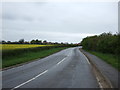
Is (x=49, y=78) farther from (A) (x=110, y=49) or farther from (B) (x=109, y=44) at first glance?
(A) (x=110, y=49)

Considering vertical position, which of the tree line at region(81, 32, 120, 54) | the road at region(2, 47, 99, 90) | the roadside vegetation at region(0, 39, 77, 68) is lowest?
the road at region(2, 47, 99, 90)

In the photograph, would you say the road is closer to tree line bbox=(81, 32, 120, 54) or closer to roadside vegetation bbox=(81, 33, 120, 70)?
roadside vegetation bbox=(81, 33, 120, 70)

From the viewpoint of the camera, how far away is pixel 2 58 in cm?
2492

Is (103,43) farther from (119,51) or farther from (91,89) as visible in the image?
(91,89)

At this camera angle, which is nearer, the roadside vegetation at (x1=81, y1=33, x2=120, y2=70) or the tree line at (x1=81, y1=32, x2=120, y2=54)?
the roadside vegetation at (x1=81, y1=33, x2=120, y2=70)

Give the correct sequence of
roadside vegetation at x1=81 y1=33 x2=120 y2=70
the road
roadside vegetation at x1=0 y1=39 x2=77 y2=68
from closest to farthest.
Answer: the road < roadside vegetation at x1=81 y1=33 x2=120 y2=70 < roadside vegetation at x1=0 y1=39 x2=77 y2=68

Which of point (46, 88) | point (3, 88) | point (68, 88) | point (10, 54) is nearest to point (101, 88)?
point (68, 88)

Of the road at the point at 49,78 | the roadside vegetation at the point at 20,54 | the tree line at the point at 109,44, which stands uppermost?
the tree line at the point at 109,44

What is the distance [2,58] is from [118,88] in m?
18.8

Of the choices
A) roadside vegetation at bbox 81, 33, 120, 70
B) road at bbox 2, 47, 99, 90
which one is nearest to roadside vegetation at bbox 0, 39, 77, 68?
road at bbox 2, 47, 99, 90

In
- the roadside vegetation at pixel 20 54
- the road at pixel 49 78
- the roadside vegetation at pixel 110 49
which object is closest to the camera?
the road at pixel 49 78

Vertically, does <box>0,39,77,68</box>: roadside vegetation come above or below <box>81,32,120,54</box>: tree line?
below

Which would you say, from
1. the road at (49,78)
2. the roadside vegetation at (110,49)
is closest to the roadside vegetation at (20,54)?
the road at (49,78)

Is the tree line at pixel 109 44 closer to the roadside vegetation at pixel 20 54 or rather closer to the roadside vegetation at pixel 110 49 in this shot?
the roadside vegetation at pixel 110 49
